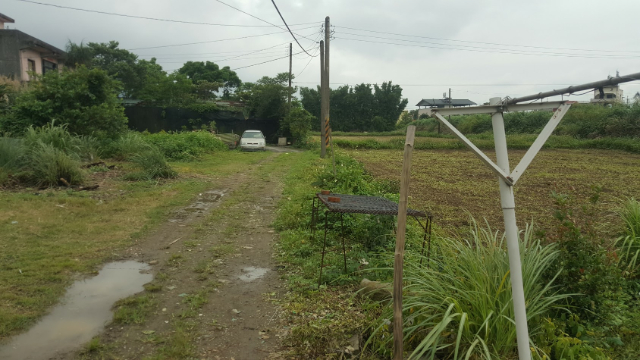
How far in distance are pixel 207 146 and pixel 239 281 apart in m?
17.7

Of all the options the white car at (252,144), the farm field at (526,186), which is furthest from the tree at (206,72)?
the farm field at (526,186)

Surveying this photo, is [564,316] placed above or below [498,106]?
below

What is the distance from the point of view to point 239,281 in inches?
203

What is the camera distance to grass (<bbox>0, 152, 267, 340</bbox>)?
4.45 metres

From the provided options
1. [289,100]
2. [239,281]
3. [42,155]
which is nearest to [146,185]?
[42,155]

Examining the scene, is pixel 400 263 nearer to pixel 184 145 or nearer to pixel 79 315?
pixel 79 315

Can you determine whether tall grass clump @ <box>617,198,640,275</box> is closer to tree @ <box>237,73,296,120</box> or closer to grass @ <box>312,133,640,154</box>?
grass @ <box>312,133,640,154</box>

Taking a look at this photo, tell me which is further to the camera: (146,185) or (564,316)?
(146,185)

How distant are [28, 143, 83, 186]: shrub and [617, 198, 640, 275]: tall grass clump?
33.6 ft

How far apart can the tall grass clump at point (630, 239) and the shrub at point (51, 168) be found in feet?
A: 33.6

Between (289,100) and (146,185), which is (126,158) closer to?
(146,185)

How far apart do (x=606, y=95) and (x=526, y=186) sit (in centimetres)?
1193

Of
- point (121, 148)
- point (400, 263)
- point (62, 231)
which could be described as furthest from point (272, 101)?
point (400, 263)

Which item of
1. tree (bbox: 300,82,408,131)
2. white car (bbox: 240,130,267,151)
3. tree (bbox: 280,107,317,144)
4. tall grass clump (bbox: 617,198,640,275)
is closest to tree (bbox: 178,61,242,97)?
tree (bbox: 300,82,408,131)
